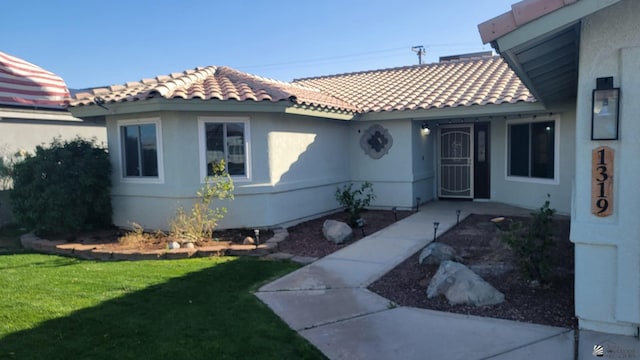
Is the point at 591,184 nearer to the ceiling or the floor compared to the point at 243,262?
nearer to the ceiling

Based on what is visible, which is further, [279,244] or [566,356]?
[279,244]

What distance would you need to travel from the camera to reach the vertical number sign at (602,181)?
→ 160 inches

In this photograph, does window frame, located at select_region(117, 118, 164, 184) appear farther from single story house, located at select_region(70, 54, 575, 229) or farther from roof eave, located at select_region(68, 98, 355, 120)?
roof eave, located at select_region(68, 98, 355, 120)

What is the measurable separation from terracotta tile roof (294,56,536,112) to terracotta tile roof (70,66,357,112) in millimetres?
2175

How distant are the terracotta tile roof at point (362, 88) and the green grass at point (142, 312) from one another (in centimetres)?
354

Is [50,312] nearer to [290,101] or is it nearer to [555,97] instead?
[290,101]

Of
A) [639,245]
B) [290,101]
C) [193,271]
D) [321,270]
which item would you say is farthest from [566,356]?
[290,101]

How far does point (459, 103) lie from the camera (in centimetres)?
1091

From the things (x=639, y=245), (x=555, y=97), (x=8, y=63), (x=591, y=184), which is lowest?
(x=639, y=245)

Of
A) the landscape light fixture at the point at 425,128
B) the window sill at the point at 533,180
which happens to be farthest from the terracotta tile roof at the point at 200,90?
the window sill at the point at 533,180

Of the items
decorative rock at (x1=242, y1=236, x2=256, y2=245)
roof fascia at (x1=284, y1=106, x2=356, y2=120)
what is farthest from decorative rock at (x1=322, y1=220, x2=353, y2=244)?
roof fascia at (x1=284, y1=106, x2=356, y2=120)

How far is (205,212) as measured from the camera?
9.11 metres

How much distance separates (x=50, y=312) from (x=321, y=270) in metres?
3.55

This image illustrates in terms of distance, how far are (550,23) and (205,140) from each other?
690 centimetres
